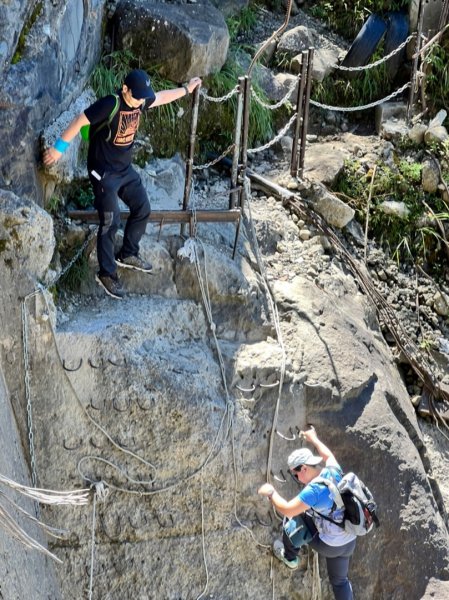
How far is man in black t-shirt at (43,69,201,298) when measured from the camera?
6.74m

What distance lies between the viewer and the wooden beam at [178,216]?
24.7 ft

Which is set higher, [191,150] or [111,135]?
[111,135]

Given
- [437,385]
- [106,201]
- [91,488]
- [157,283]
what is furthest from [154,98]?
[437,385]

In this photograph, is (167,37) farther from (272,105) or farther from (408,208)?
(408,208)

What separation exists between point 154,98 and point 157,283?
56.9 inches

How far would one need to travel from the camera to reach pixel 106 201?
23.2ft

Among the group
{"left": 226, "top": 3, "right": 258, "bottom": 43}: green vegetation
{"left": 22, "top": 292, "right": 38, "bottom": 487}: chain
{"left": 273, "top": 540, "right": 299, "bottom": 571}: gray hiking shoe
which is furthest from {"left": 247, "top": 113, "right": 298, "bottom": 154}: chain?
{"left": 273, "top": 540, "right": 299, "bottom": 571}: gray hiking shoe

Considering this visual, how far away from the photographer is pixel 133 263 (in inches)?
296

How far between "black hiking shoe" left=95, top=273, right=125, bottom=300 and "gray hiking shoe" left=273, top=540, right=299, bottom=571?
2.05 meters

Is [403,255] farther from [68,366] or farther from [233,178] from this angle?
[68,366]

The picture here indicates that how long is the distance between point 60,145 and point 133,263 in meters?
1.09

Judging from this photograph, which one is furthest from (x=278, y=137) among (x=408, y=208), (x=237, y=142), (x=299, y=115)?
(x=408, y=208)

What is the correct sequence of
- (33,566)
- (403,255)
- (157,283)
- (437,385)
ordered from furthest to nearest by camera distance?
(403,255) < (437,385) < (157,283) < (33,566)

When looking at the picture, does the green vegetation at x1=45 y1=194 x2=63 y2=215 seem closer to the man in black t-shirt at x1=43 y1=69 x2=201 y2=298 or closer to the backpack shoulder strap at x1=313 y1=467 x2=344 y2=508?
the man in black t-shirt at x1=43 y1=69 x2=201 y2=298
